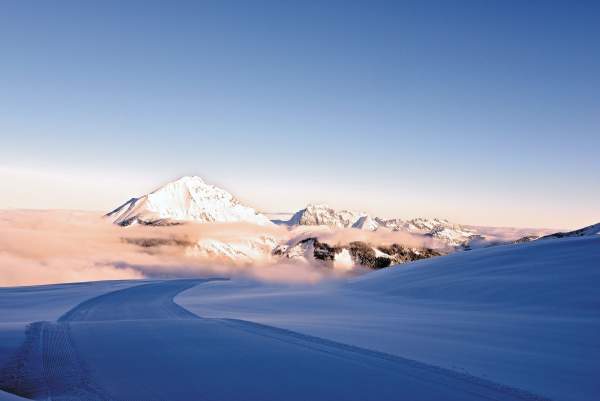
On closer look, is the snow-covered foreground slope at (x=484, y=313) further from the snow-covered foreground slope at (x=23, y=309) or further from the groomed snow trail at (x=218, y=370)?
the snow-covered foreground slope at (x=23, y=309)

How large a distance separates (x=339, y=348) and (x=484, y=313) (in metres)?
8.45

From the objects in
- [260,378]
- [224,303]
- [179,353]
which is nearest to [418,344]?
[260,378]

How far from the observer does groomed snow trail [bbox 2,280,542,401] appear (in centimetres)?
736

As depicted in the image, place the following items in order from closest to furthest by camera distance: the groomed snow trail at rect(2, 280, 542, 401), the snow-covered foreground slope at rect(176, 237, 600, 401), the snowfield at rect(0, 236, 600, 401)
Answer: the groomed snow trail at rect(2, 280, 542, 401) < the snowfield at rect(0, 236, 600, 401) < the snow-covered foreground slope at rect(176, 237, 600, 401)

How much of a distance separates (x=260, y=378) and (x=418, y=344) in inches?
181

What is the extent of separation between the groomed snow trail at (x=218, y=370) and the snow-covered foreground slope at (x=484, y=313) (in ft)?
3.14

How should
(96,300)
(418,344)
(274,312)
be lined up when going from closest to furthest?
(418,344) < (274,312) < (96,300)

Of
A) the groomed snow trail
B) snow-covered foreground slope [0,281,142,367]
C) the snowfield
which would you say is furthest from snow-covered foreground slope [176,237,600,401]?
snow-covered foreground slope [0,281,142,367]

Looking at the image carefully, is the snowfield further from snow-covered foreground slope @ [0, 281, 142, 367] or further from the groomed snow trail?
snow-covered foreground slope @ [0, 281, 142, 367]

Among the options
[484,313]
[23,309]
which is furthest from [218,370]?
[23,309]

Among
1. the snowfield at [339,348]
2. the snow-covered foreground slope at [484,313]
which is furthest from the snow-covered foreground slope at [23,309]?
the snow-covered foreground slope at [484,313]

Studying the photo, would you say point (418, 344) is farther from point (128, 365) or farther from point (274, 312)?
Result: point (274, 312)

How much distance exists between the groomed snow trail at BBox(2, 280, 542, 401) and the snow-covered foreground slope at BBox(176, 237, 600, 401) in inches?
37.7

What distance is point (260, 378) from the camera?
8.16 m
